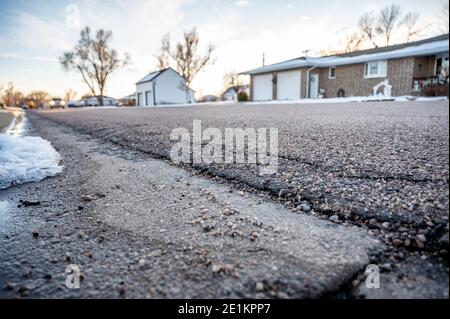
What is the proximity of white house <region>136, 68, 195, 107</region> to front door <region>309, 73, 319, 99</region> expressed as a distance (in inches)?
864

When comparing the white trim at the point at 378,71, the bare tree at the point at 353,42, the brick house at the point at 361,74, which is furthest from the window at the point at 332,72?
the bare tree at the point at 353,42

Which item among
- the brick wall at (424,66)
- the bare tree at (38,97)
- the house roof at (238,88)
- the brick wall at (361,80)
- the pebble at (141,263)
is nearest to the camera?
the pebble at (141,263)

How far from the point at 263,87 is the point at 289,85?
306 centimetres

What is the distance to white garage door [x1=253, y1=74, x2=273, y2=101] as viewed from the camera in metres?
25.4

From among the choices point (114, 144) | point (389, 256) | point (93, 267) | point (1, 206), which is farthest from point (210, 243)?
point (114, 144)

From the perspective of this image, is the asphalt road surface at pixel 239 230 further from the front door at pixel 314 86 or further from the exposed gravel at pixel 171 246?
the front door at pixel 314 86

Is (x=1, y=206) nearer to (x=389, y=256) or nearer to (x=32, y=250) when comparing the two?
(x=32, y=250)

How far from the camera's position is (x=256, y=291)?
932 mm

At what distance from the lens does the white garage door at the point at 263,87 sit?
83.5ft

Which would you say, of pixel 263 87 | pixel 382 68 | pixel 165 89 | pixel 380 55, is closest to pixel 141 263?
pixel 380 55

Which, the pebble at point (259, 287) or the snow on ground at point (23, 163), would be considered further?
the snow on ground at point (23, 163)

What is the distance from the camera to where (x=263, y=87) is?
1028 inches

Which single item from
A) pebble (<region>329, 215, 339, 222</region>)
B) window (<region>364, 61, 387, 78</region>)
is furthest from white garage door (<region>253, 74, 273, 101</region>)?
pebble (<region>329, 215, 339, 222</region>)

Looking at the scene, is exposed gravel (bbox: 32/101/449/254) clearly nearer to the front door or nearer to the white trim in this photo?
the white trim
